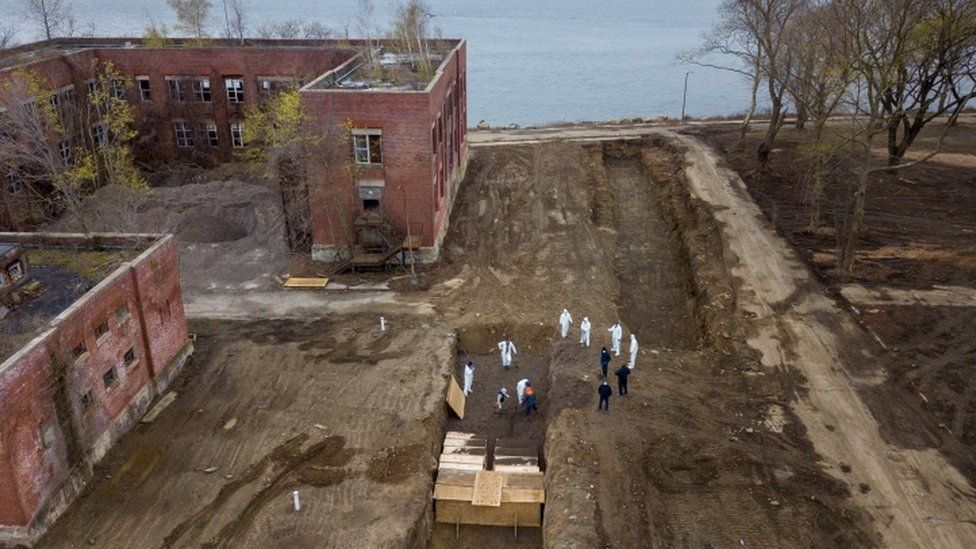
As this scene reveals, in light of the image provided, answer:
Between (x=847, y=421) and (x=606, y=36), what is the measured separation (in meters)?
137

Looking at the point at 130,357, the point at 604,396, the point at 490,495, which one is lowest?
the point at 490,495

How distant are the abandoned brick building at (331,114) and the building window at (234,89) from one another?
0.22ft

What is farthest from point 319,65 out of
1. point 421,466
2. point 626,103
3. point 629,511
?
point 626,103

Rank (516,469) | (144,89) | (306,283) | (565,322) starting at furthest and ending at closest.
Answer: (144,89), (306,283), (565,322), (516,469)

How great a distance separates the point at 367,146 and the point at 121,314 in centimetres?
1455

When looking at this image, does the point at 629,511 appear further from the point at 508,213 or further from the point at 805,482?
the point at 508,213

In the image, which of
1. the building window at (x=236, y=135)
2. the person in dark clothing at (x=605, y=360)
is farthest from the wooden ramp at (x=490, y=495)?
the building window at (x=236, y=135)

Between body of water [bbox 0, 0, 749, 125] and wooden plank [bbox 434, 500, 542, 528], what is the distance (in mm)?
57312

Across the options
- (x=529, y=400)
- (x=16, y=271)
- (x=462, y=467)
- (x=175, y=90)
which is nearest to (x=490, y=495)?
(x=462, y=467)

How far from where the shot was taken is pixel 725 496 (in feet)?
64.7

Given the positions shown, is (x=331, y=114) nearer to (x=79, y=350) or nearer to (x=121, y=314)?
(x=121, y=314)

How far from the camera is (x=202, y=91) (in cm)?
4828

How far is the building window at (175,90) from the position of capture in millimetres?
47844

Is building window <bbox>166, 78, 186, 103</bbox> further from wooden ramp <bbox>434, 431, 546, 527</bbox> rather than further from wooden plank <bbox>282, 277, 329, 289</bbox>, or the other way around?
wooden ramp <bbox>434, 431, 546, 527</bbox>
